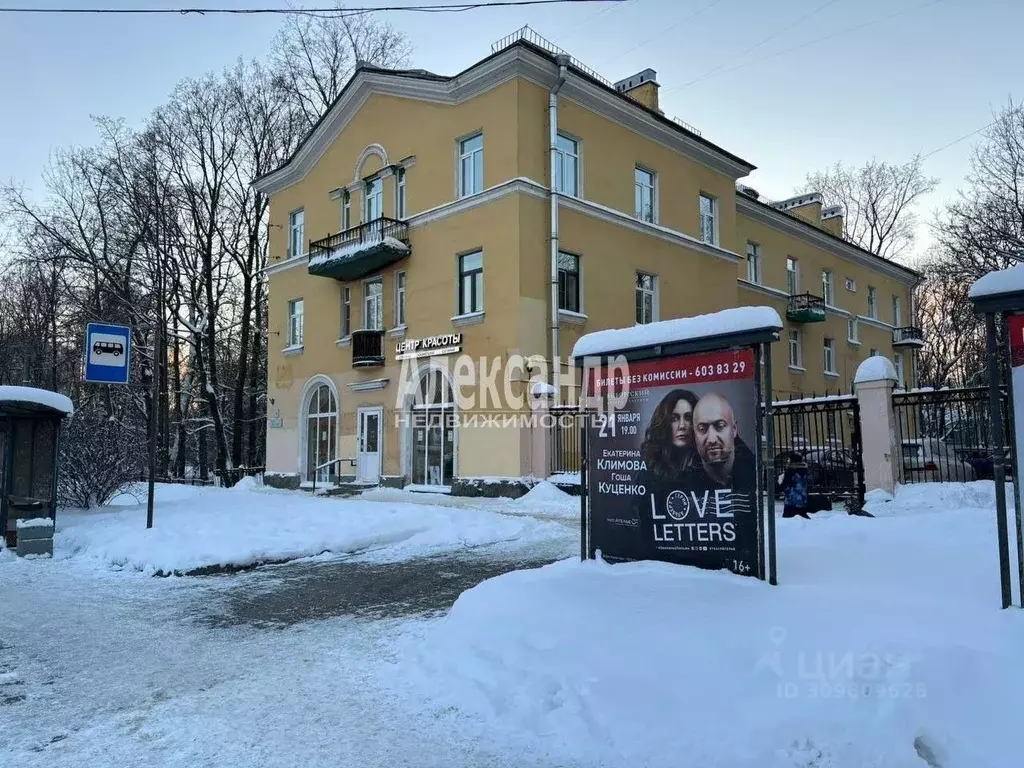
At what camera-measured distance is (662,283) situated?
2447 cm

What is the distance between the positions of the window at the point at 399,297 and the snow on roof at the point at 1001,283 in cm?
1974

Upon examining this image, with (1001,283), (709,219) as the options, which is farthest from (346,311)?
(1001,283)

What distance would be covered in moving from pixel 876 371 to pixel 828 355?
23.1 m

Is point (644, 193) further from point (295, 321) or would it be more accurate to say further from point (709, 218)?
point (295, 321)

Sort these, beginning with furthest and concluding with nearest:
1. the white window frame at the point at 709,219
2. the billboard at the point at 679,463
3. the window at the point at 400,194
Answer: the white window frame at the point at 709,219 < the window at the point at 400,194 < the billboard at the point at 679,463

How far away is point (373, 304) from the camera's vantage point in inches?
977

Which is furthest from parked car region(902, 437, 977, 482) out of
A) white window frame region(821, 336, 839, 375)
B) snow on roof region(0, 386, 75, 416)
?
white window frame region(821, 336, 839, 375)

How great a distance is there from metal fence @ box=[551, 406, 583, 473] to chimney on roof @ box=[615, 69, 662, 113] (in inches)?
518

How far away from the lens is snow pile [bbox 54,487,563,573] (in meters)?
9.87

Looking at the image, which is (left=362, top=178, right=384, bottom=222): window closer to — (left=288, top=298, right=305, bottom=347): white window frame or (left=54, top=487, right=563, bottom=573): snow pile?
(left=288, top=298, right=305, bottom=347): white window frame

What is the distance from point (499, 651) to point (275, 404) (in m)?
25.3

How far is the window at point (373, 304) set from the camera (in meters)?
24.4

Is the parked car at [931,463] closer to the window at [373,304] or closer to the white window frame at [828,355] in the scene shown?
the window at [373,304]

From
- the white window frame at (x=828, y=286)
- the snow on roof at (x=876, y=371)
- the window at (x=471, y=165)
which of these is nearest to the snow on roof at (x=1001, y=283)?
the snow on roof at (x=876, y=371)
